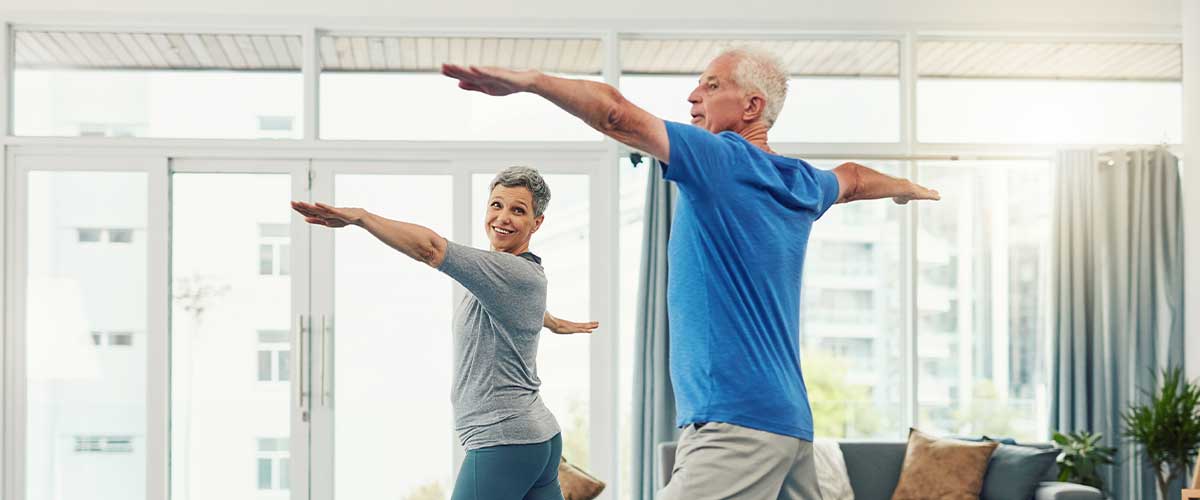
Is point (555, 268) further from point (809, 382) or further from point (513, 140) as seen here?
point (809, 382)

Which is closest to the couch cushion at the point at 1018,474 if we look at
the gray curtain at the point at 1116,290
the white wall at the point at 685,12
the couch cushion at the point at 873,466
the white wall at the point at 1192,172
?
the couch cushion at the point at 873,466

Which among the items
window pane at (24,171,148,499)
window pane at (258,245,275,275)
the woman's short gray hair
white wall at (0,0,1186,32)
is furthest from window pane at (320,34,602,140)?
the woman's short gray hair

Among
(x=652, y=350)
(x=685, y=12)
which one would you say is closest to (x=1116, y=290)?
(x=652, y=350)

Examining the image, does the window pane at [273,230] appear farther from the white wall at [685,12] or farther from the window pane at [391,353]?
the white wall at [685,12]

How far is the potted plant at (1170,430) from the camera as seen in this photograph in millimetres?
5180

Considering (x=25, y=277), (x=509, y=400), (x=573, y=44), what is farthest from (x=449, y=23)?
(x=509, y=400)

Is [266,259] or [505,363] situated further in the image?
[266,259]

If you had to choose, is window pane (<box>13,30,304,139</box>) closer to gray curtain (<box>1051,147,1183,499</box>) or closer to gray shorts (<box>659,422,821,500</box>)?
gray curtain (<box>1051,147,1183,499</box>)

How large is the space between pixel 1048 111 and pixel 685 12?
6.03 ft

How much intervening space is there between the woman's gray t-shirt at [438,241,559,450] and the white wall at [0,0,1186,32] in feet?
10.8

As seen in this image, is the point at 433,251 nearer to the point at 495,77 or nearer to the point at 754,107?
the point at 754,107

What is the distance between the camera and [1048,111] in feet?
19.4

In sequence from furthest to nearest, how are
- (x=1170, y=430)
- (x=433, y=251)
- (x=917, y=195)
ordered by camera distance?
1. (x=1170, y=430)
2. (x=917, y=195)
3. (x=433, y=251)

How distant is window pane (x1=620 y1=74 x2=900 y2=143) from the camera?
19.0 feet
